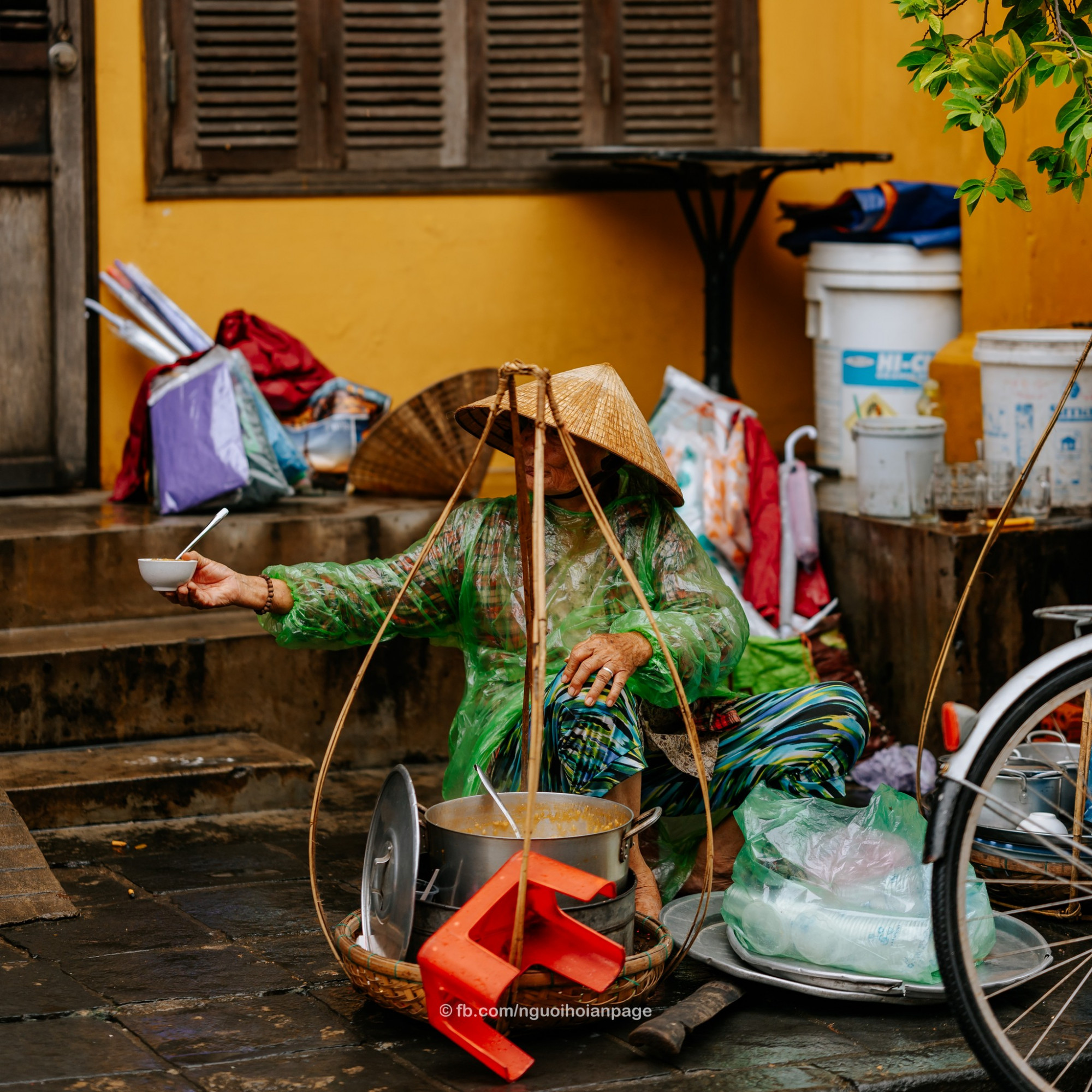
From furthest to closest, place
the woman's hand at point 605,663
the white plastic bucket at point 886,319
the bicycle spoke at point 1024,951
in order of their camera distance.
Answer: the white plastic bucket at point 886,319, the woman's hand at point 605,663, the bicycle spoke at point 1024,951

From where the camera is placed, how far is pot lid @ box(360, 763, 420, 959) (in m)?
3.07

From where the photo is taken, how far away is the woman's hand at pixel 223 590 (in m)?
3.46

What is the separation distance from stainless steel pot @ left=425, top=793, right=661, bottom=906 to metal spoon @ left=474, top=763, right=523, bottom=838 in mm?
36

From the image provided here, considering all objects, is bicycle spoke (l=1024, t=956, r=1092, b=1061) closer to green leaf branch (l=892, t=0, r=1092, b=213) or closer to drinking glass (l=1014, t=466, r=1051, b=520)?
green leaf branch (l=892, t=0, r=1092, b=213)

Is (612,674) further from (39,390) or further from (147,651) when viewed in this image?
(39,390)

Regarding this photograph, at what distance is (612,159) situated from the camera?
19.9ft

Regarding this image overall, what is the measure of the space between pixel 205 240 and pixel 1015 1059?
15.1 feet

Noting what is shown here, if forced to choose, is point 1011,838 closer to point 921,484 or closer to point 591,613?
point 591,613

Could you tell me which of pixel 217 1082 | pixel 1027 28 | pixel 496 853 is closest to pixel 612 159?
pixel 1027 28

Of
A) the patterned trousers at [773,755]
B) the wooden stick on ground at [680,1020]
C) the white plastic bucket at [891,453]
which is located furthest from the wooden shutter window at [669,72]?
the wooden stick on ground at [680,1020]

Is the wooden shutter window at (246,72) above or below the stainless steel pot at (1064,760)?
above

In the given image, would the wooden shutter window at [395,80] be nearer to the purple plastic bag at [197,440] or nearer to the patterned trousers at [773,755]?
the purple plastic bag at [197,440]

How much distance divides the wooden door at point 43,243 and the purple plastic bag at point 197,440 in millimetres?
786

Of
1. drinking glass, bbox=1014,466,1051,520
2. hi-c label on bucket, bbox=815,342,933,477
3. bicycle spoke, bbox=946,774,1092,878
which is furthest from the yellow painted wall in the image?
bicycle spoke, bbox=946,774,1092,878
